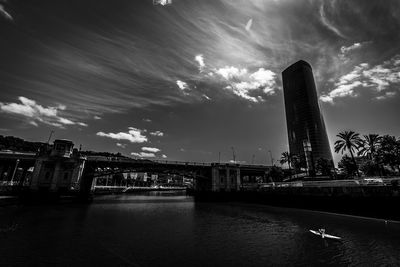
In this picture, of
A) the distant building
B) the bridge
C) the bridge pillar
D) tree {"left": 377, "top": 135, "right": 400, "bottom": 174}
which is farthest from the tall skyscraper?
the bridge pillar

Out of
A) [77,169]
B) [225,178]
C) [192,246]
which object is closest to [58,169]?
[77,169]

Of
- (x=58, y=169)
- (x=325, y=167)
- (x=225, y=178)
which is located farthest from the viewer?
(x=225, y=178)

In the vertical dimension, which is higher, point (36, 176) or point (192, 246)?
point (36, 176)

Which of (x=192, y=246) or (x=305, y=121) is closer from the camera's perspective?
(x=192, y=246)

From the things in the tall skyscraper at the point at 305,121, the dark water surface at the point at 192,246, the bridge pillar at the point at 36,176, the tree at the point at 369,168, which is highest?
the tall skyscraper at the point at 305,121

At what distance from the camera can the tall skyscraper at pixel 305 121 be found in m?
168

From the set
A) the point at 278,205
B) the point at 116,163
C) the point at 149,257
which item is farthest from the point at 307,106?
the point at 149,257

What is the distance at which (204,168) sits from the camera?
303ft

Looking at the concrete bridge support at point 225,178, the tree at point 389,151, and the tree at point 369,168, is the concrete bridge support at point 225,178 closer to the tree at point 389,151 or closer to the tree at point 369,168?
the tree at point 369,168

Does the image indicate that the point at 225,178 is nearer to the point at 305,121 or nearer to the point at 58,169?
the point at 58,169

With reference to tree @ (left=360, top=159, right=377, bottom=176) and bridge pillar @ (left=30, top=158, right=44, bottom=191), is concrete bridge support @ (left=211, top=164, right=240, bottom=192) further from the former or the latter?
bridge pillar @ (left=30, top=158, right=44, bottom=191)

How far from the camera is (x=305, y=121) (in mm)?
176625

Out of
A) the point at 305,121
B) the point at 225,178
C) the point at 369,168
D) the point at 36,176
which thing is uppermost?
the point at 305,121

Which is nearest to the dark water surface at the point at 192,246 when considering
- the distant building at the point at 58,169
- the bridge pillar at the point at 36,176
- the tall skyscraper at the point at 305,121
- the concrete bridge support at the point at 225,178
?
the distant building at the point at 58,169
